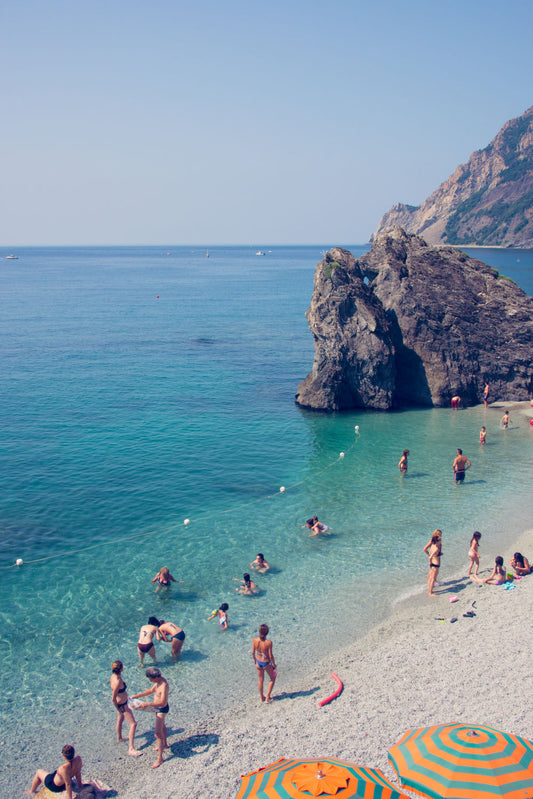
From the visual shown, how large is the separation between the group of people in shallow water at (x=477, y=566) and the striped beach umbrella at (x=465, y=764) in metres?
8.89

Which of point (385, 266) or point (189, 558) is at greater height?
point (385, 266)

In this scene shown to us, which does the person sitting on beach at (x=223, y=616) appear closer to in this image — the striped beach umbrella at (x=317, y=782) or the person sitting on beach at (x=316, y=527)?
the person sitting on beach at (x=316, y=527)

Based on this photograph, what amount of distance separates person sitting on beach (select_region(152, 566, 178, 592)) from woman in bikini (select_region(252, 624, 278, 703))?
19.2 feet

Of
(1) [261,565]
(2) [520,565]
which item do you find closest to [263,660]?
(1) [261,565]

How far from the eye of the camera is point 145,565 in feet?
68.8

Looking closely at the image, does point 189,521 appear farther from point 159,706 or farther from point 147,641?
point 159,706

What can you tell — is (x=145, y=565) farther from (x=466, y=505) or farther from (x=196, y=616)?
(x=466, y=505)

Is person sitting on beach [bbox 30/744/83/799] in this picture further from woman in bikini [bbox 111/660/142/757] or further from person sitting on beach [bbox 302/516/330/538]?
person sitting on beach [bbox 302/516/330/538]

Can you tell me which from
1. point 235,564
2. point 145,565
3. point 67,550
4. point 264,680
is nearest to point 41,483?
point 67,550

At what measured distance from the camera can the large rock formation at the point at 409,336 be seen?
3972 cm

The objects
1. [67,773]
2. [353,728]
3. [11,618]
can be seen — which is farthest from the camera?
[11,618]

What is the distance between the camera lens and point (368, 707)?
43.2 feet

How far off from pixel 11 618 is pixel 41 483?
1078 cm

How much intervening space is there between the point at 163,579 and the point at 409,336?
1127 inches
